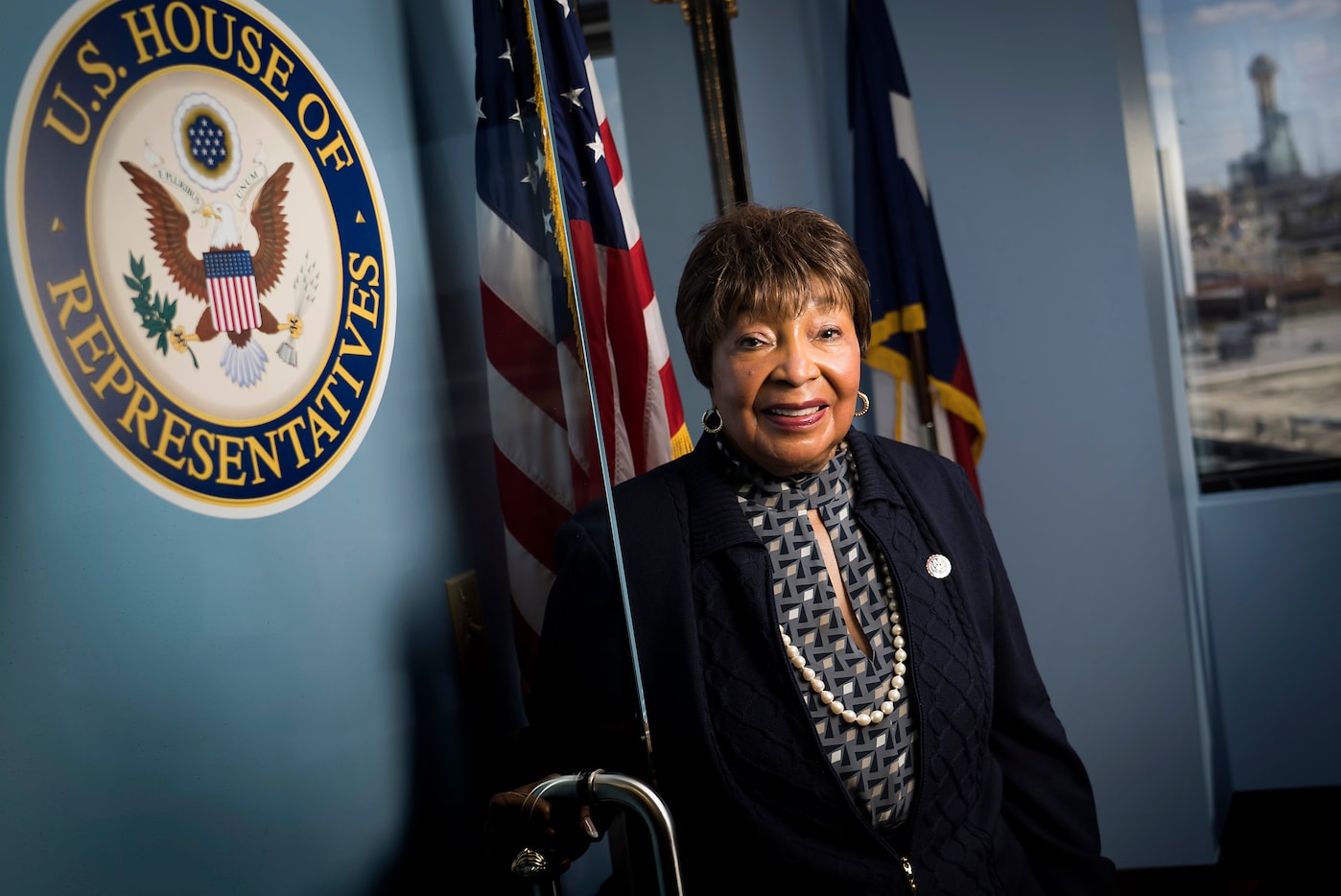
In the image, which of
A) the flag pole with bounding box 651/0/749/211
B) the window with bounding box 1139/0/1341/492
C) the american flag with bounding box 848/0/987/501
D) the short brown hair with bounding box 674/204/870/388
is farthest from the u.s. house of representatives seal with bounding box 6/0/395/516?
the window with bounding box 1139/0/1341/492

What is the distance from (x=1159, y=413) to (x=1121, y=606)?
0.55 meters

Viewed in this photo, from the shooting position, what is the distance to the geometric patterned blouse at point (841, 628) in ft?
3.68

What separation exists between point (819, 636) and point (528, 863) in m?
0.63

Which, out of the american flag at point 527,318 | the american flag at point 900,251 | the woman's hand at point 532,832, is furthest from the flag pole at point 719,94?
the woman's hand at point 532,832

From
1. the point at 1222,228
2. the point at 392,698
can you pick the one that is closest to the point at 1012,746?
the point at 392,698

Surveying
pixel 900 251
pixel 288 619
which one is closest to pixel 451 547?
pixel 288 619

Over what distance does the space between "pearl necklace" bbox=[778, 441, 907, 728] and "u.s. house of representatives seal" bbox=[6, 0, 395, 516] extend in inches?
28.0

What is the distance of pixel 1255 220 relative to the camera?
3.57 meters

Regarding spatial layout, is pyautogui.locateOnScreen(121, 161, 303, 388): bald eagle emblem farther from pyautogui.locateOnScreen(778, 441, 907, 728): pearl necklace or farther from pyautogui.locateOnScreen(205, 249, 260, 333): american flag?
pyautogui.locateOnScreen(778, 441, 907, 728): pearl necklace

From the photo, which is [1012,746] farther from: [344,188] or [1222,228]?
[1222,228]

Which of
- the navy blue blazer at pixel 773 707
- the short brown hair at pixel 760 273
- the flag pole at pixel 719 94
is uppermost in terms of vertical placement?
the flag pole at pixel 719 94

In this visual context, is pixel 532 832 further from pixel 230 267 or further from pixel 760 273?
pixel 760 273

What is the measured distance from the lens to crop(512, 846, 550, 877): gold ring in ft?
1.87

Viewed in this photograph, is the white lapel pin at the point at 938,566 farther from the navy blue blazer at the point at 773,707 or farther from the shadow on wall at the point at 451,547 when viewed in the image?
the shadow on wall at the point at 451,547
